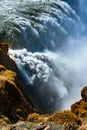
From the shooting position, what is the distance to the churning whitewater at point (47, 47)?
339 ft

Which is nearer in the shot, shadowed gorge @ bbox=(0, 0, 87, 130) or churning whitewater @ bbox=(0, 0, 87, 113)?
shadowed gorge @ bbox=(0, 0, 87, 130)

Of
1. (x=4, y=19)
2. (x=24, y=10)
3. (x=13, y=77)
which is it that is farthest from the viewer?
(x=24, y=10)

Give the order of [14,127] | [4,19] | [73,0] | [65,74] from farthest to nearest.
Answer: [73,0] < [4,19] < [65,74] < [14,127]

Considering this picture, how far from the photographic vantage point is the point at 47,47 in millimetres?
137625

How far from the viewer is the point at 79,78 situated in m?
123

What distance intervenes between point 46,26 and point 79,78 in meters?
30.9

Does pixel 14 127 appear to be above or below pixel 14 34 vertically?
below

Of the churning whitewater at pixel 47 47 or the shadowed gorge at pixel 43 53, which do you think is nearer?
the shadowed gorge at pixel 43 53

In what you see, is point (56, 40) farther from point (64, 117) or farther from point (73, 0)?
point (64, 117)

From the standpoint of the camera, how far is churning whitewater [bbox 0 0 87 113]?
103 metres

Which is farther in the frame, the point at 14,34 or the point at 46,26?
the point at 46,26

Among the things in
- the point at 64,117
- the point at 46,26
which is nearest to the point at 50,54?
the point at 46,26

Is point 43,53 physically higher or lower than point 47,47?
lower

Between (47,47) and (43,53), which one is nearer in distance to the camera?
(43,53)
